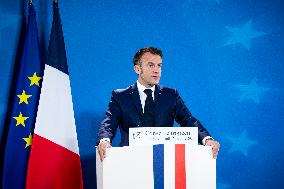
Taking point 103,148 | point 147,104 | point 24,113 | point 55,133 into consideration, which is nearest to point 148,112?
point 147,104

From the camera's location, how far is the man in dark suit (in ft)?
8.31

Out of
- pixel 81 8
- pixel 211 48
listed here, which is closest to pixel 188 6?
pixel 211 48

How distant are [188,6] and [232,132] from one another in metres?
1.21

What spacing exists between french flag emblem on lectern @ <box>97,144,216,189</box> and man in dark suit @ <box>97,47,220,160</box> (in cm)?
44

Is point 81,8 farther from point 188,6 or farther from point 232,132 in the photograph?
point 232,132

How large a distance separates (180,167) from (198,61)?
5.25 ft

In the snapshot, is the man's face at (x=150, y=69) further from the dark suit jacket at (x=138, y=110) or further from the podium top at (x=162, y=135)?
the podium top at (x=162, y=135)

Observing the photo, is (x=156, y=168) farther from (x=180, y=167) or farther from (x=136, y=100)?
(x=136, y=100)

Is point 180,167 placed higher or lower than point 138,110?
lower

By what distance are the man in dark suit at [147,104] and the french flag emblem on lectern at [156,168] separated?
1.43 feet

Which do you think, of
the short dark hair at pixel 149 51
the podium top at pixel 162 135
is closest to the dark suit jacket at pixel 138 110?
the short dark hair at pixel 149 51

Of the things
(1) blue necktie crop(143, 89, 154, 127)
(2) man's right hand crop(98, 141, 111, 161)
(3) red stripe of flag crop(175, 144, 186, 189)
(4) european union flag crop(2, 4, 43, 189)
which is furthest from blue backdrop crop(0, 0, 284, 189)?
(3) red stripe of flag crop(175, 144, 186, 189)

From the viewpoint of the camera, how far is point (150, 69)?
2562mm

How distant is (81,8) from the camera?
130 inches
